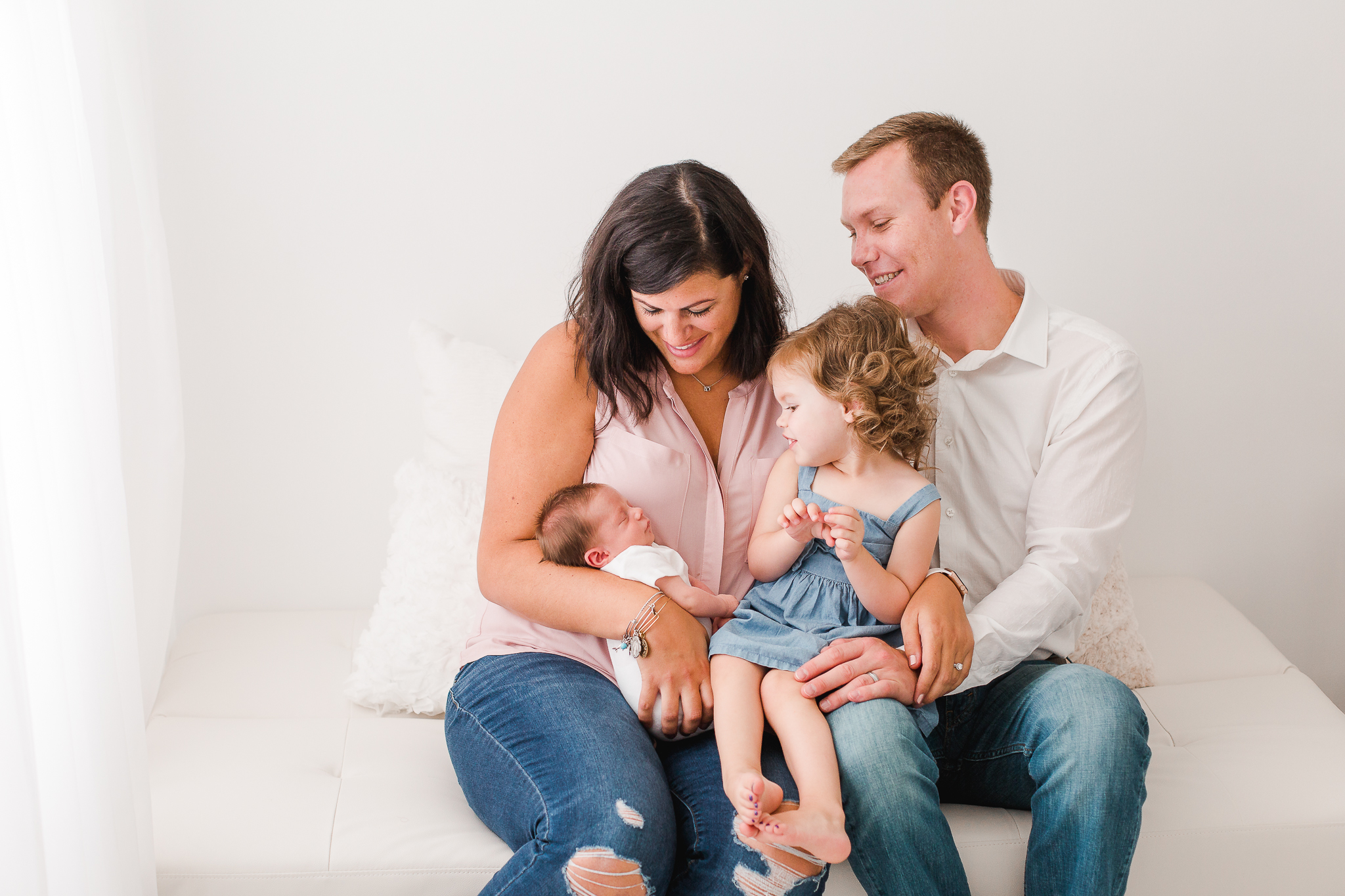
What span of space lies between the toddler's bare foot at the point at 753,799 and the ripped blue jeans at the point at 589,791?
0.07 m

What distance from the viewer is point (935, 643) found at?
4.49 feet

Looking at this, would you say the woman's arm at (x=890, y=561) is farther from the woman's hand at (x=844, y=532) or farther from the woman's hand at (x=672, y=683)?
the woman's hand at (x=672, y=683)

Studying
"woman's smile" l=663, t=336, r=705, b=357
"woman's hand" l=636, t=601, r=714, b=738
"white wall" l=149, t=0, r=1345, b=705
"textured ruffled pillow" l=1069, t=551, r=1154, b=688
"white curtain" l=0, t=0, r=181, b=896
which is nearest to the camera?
"white curtain" l=0, t=0, r=181, b=896

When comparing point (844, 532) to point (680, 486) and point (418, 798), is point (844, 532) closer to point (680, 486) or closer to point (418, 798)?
point (680, 486)

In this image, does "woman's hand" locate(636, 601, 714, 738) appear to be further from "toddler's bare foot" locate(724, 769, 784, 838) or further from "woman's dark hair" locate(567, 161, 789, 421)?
"woman's dark hair" locate(567, 161, 789, 421)

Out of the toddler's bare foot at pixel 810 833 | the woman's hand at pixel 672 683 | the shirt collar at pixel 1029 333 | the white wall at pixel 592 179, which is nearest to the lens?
the toddler's bare foot at pixel 810 833

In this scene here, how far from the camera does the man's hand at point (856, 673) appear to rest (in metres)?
1.32

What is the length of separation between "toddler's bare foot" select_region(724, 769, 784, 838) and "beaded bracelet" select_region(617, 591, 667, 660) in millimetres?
249

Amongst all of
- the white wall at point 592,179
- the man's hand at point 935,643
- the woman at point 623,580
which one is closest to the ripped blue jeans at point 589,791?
the woman at point 623,580

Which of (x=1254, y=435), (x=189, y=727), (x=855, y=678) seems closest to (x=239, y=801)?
(x=189, y=727)

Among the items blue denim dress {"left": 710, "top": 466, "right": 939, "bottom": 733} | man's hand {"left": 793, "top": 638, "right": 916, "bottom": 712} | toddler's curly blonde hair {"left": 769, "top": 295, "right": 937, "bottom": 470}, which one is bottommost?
man's hand {"left": 793, "top": 638, "right": 916, "bottom": 712}

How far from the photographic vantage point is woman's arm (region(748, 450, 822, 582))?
1.35m

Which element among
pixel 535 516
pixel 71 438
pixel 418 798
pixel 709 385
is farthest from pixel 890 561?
pixel 71 438

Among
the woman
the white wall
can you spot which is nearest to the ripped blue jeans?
the woman
